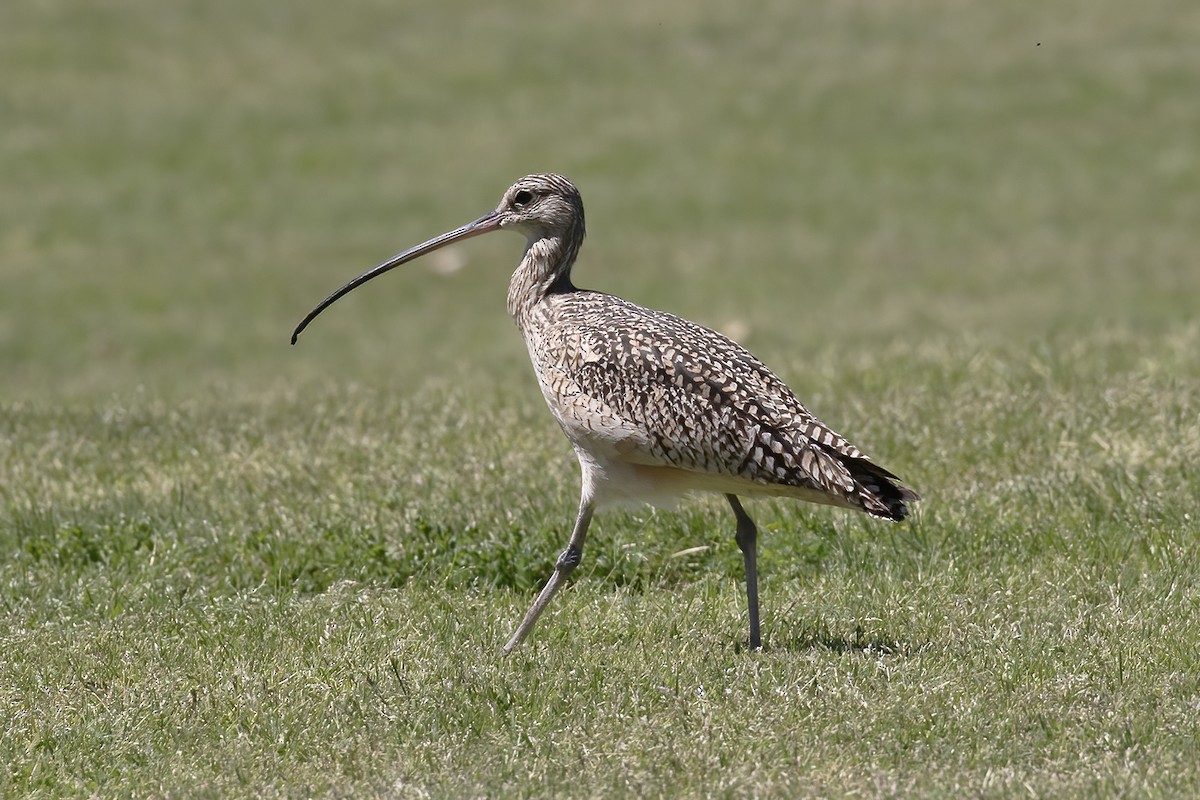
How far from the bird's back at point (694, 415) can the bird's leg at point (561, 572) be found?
29cm

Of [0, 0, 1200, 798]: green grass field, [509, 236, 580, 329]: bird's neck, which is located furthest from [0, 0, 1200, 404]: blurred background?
[509, 236, 580, 329]: bird's neck

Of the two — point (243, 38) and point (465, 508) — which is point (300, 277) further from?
point (465, 508)

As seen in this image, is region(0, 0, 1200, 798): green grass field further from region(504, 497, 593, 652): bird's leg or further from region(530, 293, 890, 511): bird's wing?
region(530, 293, 890, 511): bird's wing

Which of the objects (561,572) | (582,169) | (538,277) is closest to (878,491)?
(561,572)

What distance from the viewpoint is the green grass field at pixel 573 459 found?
5637 mm

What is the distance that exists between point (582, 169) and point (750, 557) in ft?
59.6

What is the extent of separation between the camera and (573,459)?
9.27m

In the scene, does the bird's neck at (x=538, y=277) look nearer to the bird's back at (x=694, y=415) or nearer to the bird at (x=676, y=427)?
the bird at (x=676, y=427)

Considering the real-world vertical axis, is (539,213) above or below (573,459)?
above

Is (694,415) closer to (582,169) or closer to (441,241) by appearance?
(441,241)

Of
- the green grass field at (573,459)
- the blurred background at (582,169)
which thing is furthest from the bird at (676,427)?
the blurred background at (582,169)

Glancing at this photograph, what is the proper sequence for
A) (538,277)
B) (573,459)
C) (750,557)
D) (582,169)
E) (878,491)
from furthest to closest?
1. (582,169)
2. (573,459)
3. (538,277)
4. (750,557)
5. (878,491)

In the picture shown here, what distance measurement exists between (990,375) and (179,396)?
5.93 meters

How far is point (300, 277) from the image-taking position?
21.6 meters
